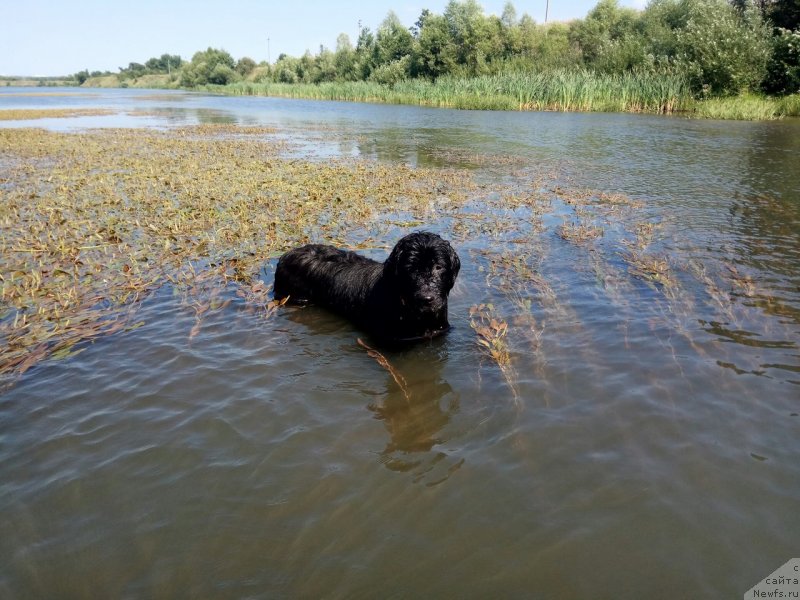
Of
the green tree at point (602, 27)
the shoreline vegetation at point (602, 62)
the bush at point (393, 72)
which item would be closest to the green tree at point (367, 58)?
the shoreline vegetation at point (602, 62)

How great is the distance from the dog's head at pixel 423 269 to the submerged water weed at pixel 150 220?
2.52 m

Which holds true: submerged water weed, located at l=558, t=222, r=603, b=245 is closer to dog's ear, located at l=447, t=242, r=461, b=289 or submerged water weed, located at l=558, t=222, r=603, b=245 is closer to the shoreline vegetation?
dog's ear, located at l=447, t=242, r=461, b=289

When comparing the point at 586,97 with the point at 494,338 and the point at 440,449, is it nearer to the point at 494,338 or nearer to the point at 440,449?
the point at 494,338

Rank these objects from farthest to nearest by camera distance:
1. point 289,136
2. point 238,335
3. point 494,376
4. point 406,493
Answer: point 289,136 → point 238,335 → point 494,376 → point 406,493

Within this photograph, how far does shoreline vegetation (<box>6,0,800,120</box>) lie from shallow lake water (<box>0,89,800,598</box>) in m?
33.9

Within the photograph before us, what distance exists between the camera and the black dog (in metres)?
5.46

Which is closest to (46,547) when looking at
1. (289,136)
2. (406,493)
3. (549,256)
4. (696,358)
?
(406,493)

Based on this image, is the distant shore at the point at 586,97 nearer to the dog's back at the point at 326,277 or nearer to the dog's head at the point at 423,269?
the dog's back at the point at 326,277

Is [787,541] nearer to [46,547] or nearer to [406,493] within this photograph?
[406,493]

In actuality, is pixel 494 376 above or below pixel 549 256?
below

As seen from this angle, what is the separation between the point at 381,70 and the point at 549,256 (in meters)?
78.1

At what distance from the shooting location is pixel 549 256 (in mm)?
8883

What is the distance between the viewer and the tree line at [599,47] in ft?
121

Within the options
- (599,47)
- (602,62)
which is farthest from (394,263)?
(599,47)
